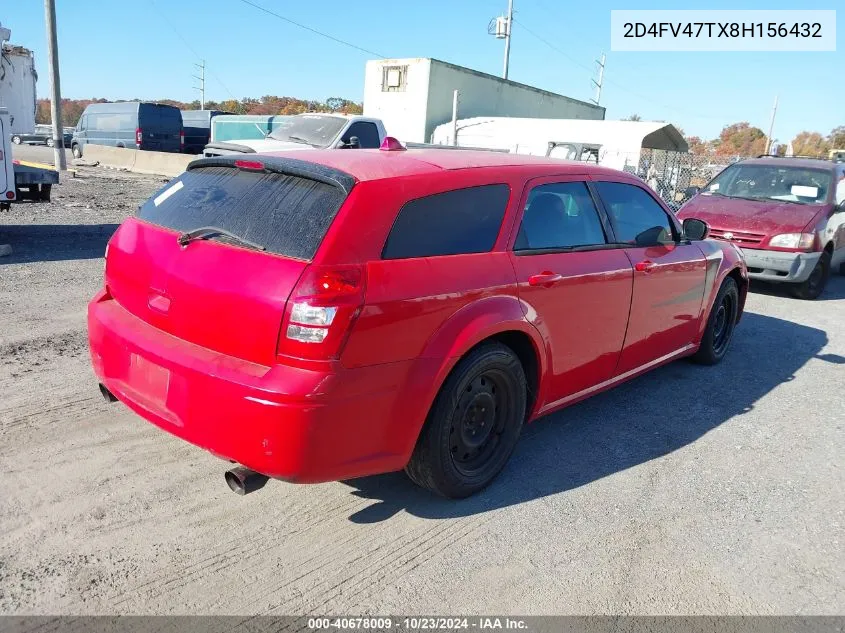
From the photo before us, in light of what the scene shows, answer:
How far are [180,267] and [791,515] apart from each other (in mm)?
3236

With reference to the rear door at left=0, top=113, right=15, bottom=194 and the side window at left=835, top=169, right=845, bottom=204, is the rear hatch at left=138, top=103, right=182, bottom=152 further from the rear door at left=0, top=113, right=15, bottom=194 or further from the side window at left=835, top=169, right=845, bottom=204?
the side window at left=835, top=169, right=845, bottom=204

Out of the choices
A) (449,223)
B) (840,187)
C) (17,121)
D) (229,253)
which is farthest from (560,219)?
(17,121)

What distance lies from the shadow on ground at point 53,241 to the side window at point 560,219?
6443 millimetres

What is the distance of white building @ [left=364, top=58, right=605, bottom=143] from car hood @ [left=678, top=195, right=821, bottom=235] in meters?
18.8

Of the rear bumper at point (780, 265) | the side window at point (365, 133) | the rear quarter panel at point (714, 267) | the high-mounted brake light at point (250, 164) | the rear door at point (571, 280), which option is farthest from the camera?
the side window at point (365, 133)

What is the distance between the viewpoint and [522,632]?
8.29 feet

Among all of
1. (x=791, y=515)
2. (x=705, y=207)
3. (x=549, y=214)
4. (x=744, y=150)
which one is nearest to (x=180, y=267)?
(x=549, y=214)

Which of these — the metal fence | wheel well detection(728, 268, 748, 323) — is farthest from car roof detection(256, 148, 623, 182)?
the metal fence

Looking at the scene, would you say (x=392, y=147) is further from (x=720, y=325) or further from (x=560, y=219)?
(x=720, y=325)

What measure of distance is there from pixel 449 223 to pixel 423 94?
25.0 metres

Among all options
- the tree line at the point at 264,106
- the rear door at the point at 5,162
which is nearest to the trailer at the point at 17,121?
the rear door at the point at 5,162

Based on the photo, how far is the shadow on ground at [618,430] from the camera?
3.41 m

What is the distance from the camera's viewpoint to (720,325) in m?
5.87

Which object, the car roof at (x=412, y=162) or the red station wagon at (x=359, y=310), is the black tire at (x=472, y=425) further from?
the car roof at (x=412, y=162)
